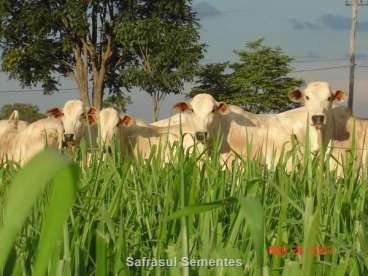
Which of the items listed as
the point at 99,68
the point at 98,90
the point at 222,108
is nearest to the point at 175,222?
the point at 222,108

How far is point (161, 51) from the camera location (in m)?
40.8

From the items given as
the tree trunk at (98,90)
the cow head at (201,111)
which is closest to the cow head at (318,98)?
the cow head at (201,111)

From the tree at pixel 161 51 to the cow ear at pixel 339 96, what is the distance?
92.4ft

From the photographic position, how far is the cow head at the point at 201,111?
1194cm

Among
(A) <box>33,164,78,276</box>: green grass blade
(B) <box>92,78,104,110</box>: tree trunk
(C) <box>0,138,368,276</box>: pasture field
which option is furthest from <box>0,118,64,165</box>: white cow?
(B) <box>92,78,104,110</box>: tree trunk

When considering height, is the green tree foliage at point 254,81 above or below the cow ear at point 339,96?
above

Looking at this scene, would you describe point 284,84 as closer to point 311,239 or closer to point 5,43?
point 5,43

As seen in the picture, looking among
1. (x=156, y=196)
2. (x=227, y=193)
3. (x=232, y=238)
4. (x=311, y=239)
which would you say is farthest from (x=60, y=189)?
(x=227, y=193)

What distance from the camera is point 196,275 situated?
1550 mm

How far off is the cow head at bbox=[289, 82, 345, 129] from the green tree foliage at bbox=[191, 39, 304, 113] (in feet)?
120

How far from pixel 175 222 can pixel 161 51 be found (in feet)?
128

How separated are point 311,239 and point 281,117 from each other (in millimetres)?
12005

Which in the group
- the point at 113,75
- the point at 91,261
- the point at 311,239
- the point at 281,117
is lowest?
the point at 91,261

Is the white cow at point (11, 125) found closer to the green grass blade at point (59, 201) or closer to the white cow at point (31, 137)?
the white cow at point (31, 137)
